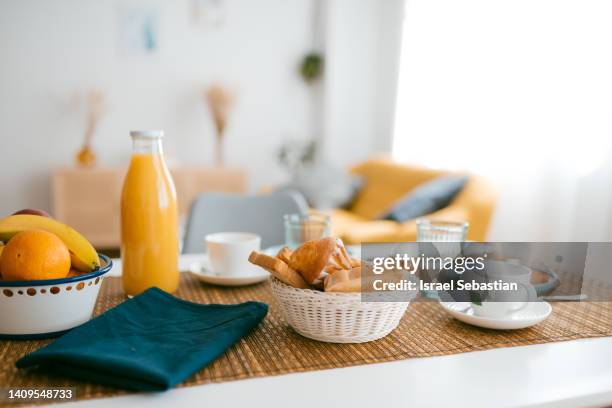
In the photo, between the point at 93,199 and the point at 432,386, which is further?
the point at 93,199

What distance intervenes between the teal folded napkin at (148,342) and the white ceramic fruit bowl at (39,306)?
48mm

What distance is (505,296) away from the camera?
0.86 metres

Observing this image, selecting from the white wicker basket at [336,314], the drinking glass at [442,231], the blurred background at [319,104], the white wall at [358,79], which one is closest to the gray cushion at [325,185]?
the blurred background at [319,104]

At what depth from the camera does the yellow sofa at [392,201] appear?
8.69 feet

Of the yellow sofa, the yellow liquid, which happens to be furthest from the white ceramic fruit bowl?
the yellow sofa

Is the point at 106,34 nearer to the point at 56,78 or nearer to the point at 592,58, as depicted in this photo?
the point at 56,78

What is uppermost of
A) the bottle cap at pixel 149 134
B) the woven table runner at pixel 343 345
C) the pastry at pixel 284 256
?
the bottle cap at pixel 149 134

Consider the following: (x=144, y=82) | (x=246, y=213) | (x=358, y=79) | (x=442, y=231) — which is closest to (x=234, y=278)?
(x=442, y=231)

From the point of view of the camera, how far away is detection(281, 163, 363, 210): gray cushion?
12.6ft

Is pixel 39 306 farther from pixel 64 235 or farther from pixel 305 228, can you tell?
pixel 305 228

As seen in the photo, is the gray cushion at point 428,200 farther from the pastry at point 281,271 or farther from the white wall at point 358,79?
the pastry at point 281,271

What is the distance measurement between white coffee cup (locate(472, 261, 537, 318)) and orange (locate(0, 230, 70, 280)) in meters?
0.65

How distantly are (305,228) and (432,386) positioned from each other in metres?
0.55

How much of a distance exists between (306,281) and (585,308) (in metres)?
0.54
